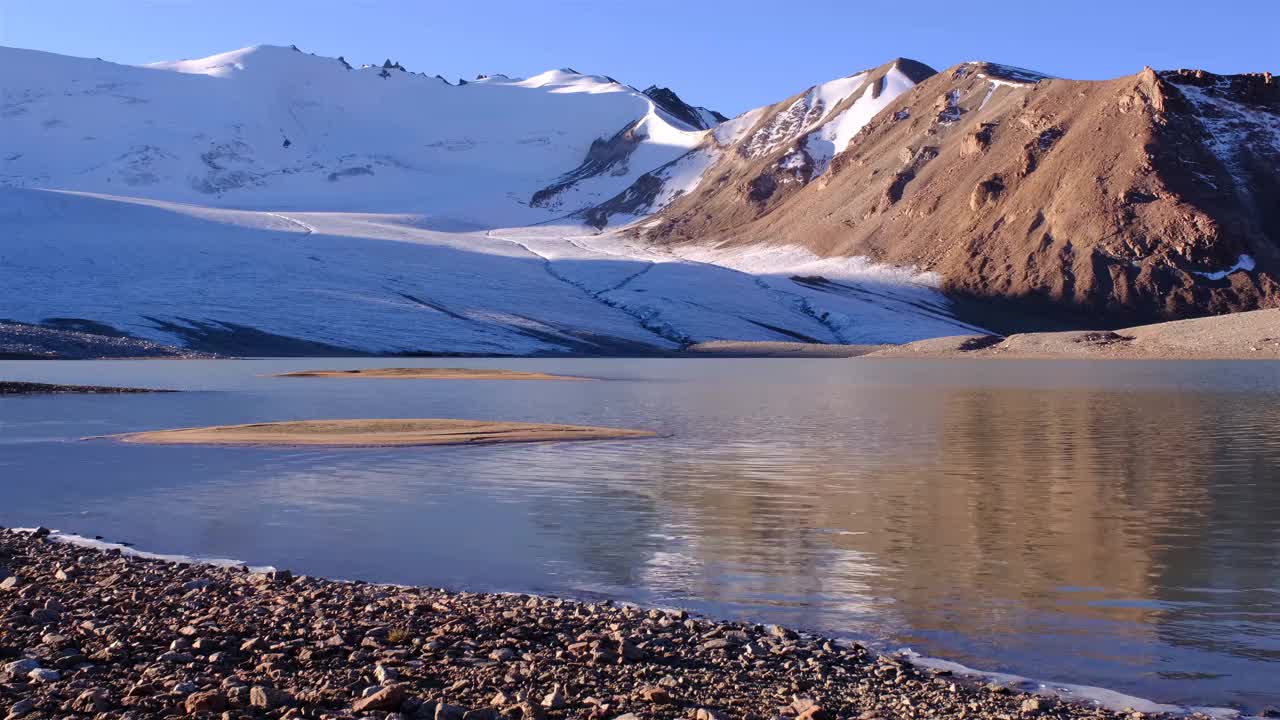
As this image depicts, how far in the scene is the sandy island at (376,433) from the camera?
118 feet

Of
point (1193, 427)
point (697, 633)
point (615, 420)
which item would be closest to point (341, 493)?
point (697, 633)

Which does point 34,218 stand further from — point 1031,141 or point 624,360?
point 1031,141

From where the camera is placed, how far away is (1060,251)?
165 m

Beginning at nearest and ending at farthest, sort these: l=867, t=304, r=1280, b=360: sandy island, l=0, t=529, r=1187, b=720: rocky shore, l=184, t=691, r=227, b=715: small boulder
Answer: l=184, t=691, r=227, b=715: small boulder, l=0, t=529, r=1187, b=720: rocky shore, l=867, t=304, r=1280, b=360: sandy island

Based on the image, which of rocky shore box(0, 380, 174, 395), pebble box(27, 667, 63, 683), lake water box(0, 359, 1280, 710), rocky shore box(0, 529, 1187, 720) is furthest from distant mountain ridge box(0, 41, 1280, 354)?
pebble box(27, 667, 63, 683)

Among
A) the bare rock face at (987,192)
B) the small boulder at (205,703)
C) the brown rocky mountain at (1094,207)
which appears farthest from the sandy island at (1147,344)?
the small boulder at (205,703)

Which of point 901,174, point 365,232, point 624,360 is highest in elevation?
point 901,174

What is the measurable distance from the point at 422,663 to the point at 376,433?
86.9 feet

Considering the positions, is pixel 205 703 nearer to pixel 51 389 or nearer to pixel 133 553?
pixel 133 553

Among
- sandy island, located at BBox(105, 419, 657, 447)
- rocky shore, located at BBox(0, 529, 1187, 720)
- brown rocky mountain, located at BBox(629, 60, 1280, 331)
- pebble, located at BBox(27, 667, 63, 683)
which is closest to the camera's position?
rocky shore, located at BBox(0, 529, 1187, 720)

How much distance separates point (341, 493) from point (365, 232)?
157 meters

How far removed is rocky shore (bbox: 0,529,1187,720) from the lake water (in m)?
1.47

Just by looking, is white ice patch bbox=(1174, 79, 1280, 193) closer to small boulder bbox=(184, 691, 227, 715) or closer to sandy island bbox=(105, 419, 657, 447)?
sandy island bbox=(105, 419, 657, 447)

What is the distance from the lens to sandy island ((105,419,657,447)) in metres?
36.1
